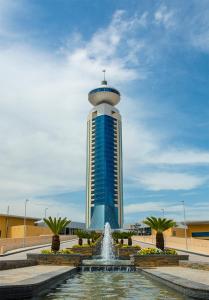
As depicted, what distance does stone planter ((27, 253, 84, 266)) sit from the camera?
29844mm

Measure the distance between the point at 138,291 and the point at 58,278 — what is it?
5232 mm

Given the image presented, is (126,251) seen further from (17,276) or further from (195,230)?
(195,230)

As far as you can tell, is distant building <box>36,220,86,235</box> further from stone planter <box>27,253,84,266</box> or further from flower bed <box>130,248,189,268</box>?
flower bed <box>130,248,189,268</box>

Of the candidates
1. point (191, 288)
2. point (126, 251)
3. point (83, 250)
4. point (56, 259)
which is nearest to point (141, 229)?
point (126, 251)

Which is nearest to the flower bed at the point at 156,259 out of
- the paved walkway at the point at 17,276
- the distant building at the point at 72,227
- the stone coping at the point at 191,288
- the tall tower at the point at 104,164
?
the paved walkway at the point at 17,276

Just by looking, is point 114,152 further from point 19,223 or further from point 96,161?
point 19,223

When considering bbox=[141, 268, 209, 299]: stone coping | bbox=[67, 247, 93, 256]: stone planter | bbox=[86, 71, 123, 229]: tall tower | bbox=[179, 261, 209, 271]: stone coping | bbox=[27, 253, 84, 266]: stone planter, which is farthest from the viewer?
bbox=[86, 71, 123, 229]: tall tower

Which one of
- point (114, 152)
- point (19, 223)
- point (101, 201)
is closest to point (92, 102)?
point (114, 152)

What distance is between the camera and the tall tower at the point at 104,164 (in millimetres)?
146125

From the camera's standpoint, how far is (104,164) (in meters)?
148

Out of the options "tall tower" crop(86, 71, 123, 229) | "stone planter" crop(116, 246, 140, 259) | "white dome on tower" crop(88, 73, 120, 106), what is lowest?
"stone planter" crop(116, 246, 140, 259)

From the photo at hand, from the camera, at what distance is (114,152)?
153000mm

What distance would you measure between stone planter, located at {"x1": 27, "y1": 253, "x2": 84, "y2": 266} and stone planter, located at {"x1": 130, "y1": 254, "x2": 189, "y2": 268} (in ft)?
16.0

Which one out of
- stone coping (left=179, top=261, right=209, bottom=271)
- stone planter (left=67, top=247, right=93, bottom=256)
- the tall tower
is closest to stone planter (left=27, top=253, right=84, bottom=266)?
stone coping (left=179, top=261, right=209, bottom=271)
